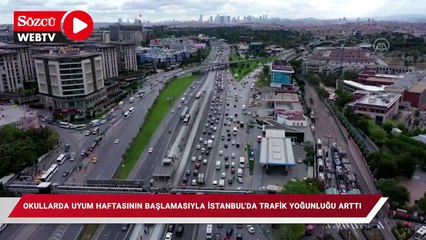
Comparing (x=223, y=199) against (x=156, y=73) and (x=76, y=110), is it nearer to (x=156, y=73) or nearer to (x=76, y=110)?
(x=76, y=110)

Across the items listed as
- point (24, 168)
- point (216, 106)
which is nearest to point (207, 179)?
point (24, 168)

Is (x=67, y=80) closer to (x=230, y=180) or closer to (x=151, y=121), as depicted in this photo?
(x=151, y=121)

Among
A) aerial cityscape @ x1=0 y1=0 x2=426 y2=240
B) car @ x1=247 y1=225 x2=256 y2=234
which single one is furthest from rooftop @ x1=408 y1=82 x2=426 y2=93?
car @ x1=247 y1=225 x2=256 y2=234

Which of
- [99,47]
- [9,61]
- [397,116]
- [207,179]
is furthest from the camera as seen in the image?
[99,47]

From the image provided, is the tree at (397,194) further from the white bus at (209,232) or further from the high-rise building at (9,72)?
the high-rise building at (9,72)

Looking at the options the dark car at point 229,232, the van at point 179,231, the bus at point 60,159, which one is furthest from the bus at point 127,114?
the dark car at point 229,232

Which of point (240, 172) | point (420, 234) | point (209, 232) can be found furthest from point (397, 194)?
point (209, 232)
